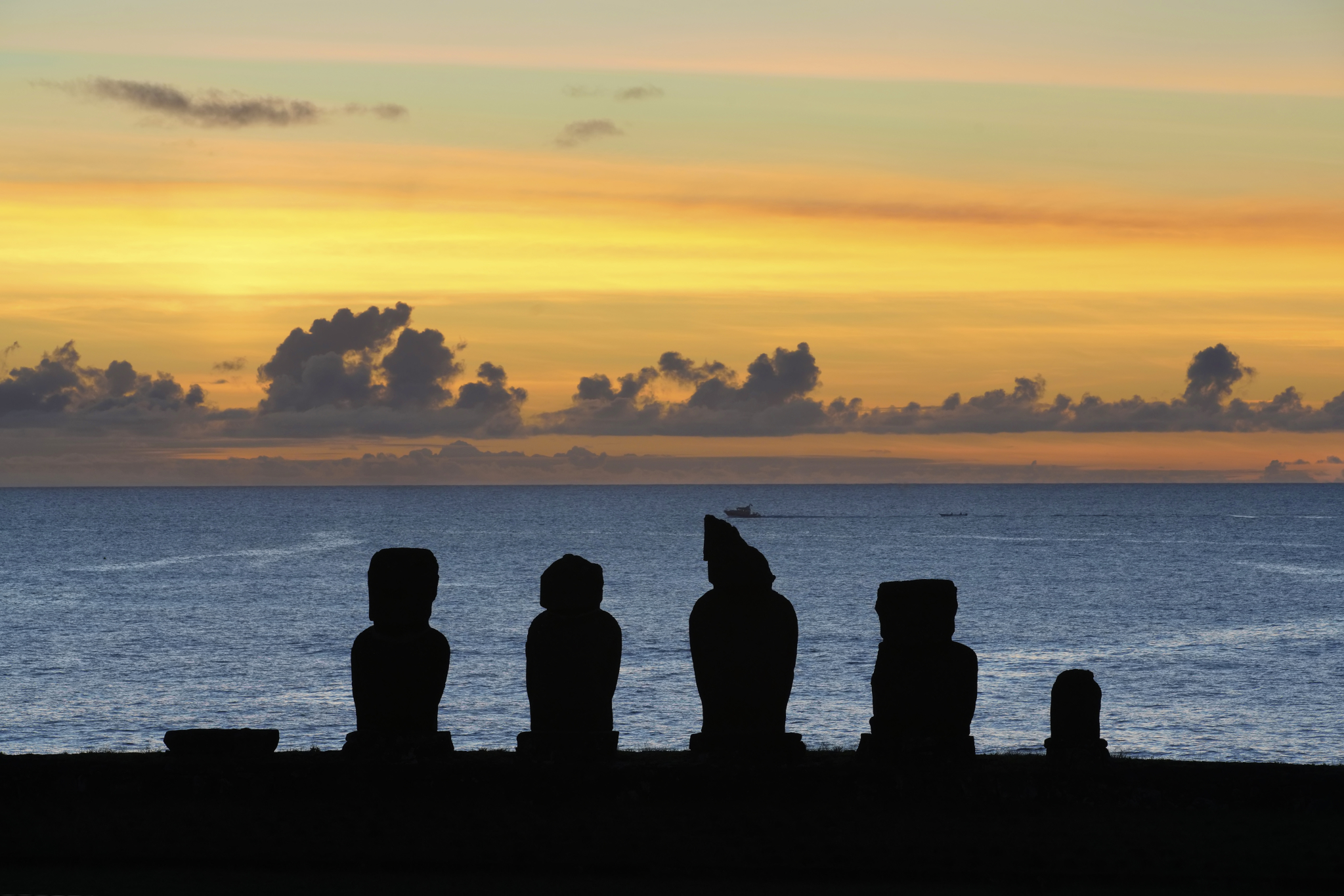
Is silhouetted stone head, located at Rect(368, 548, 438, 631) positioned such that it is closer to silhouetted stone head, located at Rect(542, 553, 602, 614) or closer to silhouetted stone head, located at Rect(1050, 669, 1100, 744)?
silhouetted stone head, located at Rect(542, 553, 602, 614)

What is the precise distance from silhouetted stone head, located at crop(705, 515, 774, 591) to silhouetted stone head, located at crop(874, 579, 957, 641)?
1323mm

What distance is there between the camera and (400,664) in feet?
51.4

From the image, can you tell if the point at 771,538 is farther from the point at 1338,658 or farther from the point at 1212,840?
the point at 1212,840

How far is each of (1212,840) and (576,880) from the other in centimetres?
593

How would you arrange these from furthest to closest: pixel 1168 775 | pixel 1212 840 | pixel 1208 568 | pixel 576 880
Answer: pixel 1208 568 → pixel 1168 775 → pixel 1212 840 → pixel 576 880

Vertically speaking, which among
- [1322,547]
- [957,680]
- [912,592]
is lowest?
[1322,547]

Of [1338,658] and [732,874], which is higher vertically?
[732,874]

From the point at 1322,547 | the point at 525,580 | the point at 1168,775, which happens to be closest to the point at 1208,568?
the point at 1322,547

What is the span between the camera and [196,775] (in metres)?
14.9

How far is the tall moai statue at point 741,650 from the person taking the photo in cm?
1546

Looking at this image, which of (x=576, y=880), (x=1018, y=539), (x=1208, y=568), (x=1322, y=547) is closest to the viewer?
(x=576, y=880)

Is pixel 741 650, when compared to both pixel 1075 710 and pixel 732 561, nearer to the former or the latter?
pixel 732 561

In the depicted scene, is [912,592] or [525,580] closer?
[912,592]

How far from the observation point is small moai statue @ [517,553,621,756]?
51.0 feet
